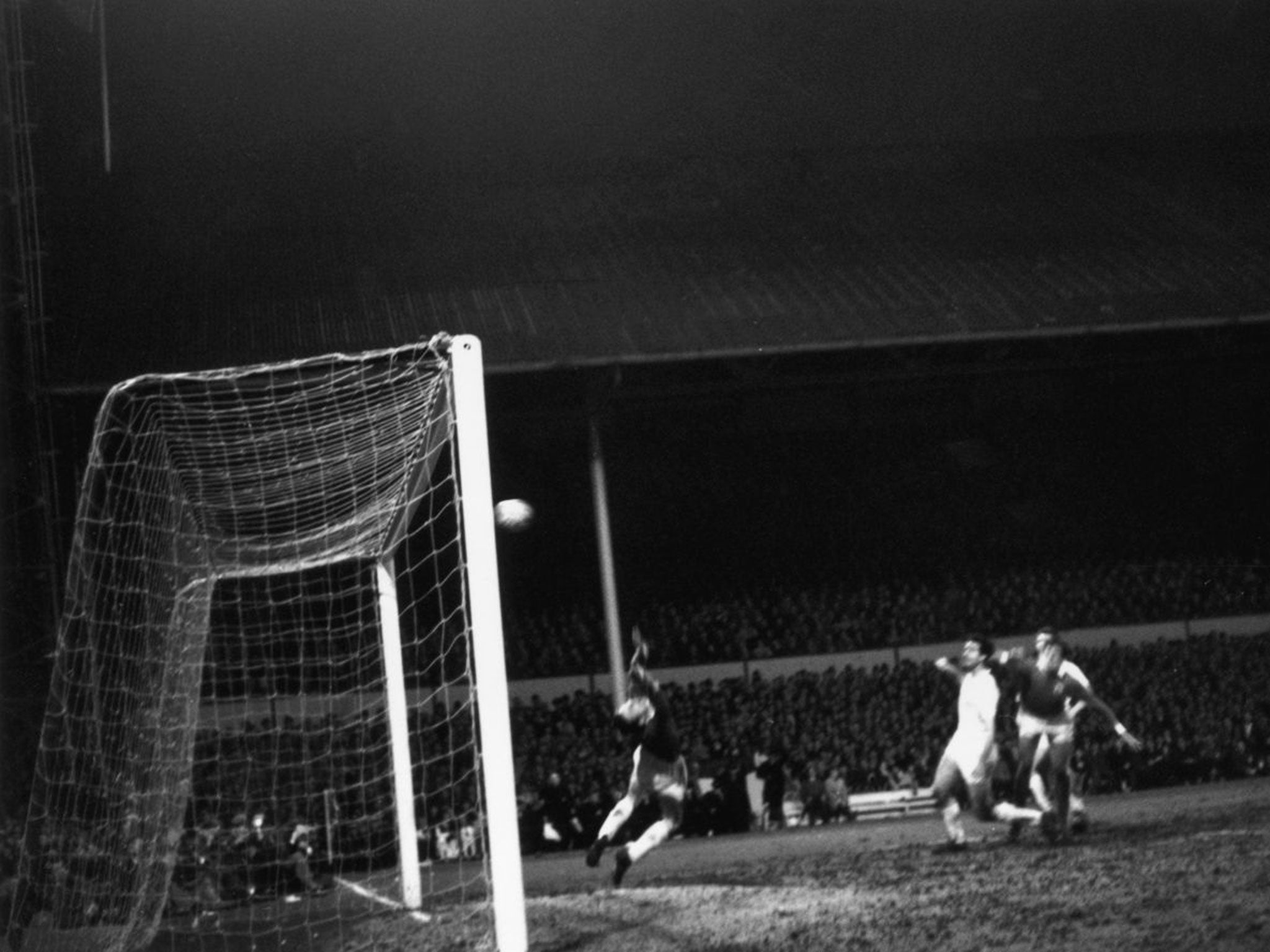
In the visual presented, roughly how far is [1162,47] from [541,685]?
12.1 meters

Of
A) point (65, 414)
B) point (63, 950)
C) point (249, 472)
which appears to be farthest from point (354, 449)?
point (65, 414)

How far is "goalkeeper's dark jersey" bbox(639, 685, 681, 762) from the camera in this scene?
8656 millimetres

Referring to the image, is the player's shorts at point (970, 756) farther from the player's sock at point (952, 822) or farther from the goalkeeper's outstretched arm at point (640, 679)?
the goalkeeper's outstretched arm at point (640, 679)

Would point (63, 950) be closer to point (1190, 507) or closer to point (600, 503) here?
point (600, 503)

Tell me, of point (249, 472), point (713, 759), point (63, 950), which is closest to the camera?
point (63, 950)

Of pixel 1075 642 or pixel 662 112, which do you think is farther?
pixel 662 112

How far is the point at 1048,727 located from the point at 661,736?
2.92 meters

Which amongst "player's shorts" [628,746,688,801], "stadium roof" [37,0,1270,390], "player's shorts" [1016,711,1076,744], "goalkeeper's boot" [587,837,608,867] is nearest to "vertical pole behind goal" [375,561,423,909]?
"goalkeeper's boot" [587,837,608,867]

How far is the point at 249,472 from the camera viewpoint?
9.92m

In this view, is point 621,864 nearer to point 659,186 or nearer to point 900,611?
point 900,611

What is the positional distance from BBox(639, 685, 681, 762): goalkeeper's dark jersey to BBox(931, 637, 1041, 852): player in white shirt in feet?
6.96

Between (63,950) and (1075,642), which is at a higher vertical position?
(1075,642)

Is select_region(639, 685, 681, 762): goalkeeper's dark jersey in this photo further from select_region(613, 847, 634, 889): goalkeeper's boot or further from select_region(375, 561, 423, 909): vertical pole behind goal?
select_region(375, 561, 423, 909): vertical pole behind goal

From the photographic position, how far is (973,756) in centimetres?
974
